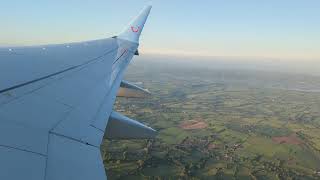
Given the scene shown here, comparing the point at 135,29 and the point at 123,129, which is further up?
the point at 135,29

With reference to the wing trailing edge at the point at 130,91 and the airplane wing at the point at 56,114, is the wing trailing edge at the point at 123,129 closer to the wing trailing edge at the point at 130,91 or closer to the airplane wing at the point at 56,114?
the airplane wing at the point at 56,114

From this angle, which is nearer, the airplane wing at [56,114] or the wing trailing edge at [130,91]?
the airplane wing at [56,114]

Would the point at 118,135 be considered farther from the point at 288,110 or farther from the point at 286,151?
the point at 288,110

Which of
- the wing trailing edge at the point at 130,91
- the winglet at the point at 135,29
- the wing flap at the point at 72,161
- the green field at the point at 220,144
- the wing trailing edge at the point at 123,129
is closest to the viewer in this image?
the wing flap at the point at 72,161

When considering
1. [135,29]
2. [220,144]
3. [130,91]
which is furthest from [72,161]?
[220,144]

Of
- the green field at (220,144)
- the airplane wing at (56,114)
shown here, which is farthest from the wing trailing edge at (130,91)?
the green field at (220,144)

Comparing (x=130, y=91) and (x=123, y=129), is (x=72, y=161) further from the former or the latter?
(x=130, y=91)

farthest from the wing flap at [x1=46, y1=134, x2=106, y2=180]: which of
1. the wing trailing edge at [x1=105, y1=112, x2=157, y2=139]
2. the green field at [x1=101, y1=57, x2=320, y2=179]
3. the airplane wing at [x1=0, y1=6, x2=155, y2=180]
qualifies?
the green field at [x1=101, y1=57, x2=320, y2=179]
